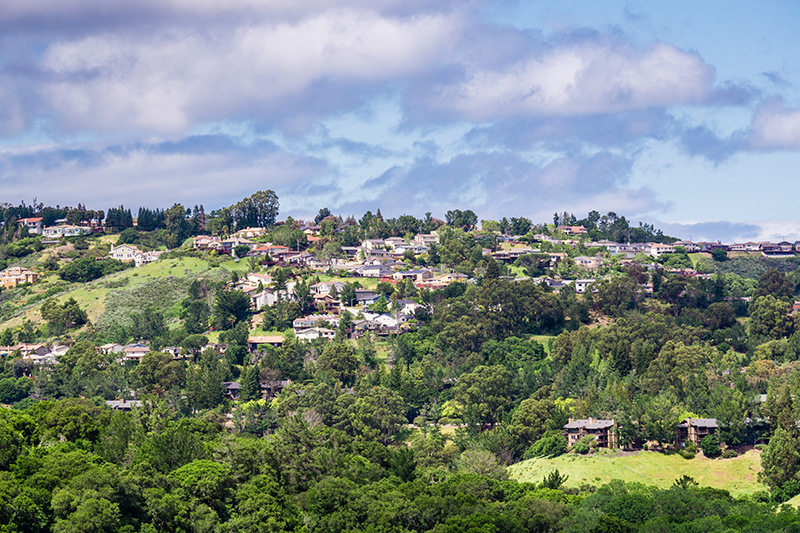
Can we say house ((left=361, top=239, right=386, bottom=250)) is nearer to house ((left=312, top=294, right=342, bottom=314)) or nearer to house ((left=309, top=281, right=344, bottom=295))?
house ((left=309, top=281, right=344, bottom=295))

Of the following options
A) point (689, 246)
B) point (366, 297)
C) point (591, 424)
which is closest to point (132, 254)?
point (366, 297)

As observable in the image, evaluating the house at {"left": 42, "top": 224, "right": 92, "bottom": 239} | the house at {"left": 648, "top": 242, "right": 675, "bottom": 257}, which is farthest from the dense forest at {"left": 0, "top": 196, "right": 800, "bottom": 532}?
the house at {"left": 42, "top": 224, "right": 92, "bottom": 239}

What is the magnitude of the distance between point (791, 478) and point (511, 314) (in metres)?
45.1

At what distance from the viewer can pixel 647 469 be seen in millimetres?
66438

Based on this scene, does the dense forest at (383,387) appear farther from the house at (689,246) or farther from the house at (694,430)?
the house at (689,246)

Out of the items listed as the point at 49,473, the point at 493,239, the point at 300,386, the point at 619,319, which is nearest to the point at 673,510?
the point at 49,473

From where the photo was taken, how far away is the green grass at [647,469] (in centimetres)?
6406

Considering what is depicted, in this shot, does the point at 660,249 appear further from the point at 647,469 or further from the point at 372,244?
the point at 647,469

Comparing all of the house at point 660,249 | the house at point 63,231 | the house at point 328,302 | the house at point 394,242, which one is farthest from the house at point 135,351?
the house at point 660,249

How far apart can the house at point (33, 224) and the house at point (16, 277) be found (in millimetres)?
24021

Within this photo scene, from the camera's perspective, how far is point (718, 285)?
377 ft

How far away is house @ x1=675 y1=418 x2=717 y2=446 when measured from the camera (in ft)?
230

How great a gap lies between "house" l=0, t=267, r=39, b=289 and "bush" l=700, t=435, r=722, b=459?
97.4m

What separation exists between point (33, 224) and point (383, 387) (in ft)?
315
